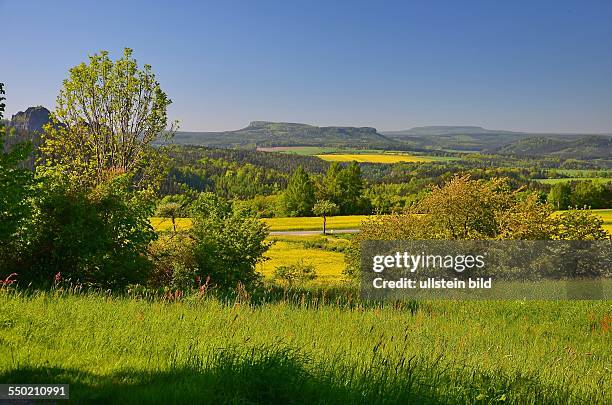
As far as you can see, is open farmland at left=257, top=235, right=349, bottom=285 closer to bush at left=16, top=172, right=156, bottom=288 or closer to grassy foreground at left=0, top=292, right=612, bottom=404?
bush at left=16, top=172, right=156, bottom=288

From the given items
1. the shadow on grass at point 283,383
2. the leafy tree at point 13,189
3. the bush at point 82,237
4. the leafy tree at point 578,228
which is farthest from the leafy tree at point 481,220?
the shadow on grass at point 283,383

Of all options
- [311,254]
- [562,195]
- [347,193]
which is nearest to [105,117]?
[311,254]

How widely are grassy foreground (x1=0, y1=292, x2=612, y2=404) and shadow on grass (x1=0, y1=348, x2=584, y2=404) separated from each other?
12mm

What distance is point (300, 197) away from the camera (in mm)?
88312

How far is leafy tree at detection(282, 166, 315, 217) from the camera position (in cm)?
8725

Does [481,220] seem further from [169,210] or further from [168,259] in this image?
[168,259]

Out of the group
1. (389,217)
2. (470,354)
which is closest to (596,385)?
(470,354)

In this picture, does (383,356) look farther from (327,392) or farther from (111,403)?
(111,403)

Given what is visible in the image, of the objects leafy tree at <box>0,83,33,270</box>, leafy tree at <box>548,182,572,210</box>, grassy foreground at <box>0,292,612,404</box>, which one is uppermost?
leafy tree at <box>0,83,33,270</box>

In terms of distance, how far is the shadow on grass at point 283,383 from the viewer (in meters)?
4.20

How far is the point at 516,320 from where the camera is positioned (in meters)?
12.5

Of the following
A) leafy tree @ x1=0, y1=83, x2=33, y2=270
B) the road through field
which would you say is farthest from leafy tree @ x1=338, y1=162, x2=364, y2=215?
leafy tree @ x1=0, y1=83, x2=33, y2=270

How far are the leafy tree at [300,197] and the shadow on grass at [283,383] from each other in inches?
3219

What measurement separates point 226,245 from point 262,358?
1040cm
